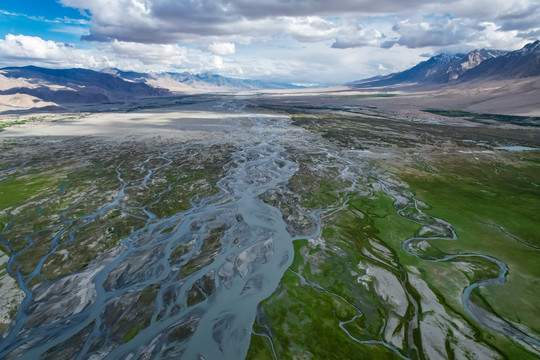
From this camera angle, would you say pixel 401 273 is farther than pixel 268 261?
No

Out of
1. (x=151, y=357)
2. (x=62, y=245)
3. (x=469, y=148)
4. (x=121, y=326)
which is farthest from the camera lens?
(x=469, y=148)

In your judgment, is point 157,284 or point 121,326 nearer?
point 121,326

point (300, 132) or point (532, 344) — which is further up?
point (532, 344)

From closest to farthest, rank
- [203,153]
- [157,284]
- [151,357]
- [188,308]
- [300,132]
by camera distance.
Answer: [151,357]
[188,308]
[157,284]
[203,153]
[300,132]

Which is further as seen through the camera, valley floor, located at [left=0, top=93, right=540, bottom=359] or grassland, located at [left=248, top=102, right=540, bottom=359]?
valley floor, located at [left=0, top=93, right=540, bottom=359]

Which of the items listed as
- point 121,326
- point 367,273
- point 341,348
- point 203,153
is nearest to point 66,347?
point 121,326

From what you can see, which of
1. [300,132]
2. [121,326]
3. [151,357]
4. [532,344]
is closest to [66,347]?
[121,326]

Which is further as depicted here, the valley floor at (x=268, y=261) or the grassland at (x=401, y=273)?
the valley floor at (x=268, y=261)

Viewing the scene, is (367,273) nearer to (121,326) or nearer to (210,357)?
(210,357)

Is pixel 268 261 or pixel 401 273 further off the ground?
pixel 401 273
